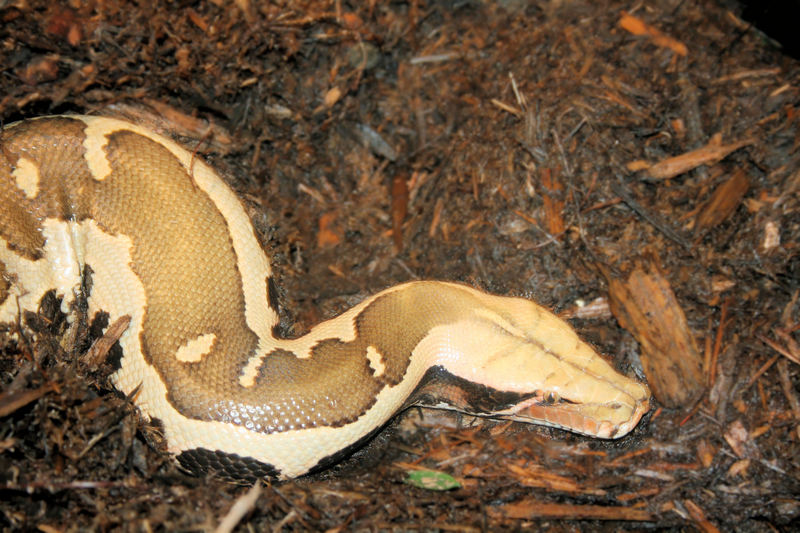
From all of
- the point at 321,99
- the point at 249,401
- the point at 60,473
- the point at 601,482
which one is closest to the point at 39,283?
the point at 60,473

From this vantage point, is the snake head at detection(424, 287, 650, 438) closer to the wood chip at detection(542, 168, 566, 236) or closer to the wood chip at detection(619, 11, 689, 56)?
the wood chip at detection(542, 168, 566, 236)

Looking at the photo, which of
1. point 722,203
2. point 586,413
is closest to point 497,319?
point 586,413

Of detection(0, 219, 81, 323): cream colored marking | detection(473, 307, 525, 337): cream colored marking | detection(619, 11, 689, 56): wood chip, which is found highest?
detection(619, 11, 689, 56): wood chip

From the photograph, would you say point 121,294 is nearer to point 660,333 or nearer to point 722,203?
point 660,333

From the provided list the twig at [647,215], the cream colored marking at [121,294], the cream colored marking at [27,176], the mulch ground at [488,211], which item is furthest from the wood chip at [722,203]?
the cream colored marking at [27,176]

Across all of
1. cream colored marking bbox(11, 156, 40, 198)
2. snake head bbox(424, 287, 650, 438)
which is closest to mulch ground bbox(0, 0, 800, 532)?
snake head bbox(424, 287, 650, 438)

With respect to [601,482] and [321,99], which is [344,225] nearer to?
[321,99]

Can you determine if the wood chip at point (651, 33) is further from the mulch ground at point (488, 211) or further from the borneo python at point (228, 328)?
the borneo python at point (228, 328)
